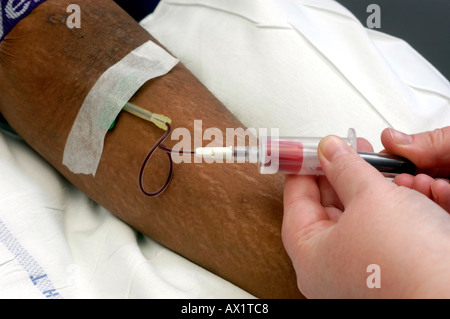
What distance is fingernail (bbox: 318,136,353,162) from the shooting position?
26.5 inches

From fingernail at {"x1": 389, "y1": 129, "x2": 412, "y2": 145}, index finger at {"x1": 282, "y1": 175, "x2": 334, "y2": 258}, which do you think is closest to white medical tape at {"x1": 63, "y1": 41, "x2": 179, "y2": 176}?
index finger at {"x1": 282, "y1": 175, "x2": 334, "y2": 258}

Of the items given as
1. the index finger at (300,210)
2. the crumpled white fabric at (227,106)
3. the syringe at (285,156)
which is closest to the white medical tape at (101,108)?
the crumpled white fabric at (227,106)

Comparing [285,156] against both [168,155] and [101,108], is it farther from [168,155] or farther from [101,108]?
[101,108]

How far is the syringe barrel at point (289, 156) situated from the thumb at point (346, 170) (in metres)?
0.03

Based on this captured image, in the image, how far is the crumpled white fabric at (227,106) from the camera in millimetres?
803

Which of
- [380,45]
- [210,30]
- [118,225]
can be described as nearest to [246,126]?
[210,30]

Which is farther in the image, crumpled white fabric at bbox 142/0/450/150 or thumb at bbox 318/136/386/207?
crumpled white fabric at bbox 142/0/450/150

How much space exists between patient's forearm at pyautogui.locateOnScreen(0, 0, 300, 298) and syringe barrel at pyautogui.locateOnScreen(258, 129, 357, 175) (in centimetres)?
11

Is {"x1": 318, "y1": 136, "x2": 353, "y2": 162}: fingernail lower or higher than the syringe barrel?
higher

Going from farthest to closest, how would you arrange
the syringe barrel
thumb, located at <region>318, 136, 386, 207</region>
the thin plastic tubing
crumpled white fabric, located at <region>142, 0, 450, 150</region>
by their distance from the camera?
crumpled white fabric, located at <region>142, 0, 450, 150</region>, the thin plastic tubing, the syringe barrel, thumb, located at <region>318, 136, 386, 207</region>

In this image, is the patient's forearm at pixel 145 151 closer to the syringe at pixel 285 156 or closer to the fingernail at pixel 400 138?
the syringe at pixel 285 156

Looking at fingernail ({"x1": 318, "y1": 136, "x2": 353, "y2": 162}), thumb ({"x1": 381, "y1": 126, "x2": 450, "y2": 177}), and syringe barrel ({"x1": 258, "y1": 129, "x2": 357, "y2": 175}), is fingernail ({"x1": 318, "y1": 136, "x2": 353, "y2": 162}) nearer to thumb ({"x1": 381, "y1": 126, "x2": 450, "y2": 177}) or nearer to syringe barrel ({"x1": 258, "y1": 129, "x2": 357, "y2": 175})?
syringe barrel ({"x1": 258, "y1": 129, "x2": 357, "y2": 175})

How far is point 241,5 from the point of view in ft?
3.47

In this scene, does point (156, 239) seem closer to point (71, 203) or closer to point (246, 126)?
point (71, 203)
